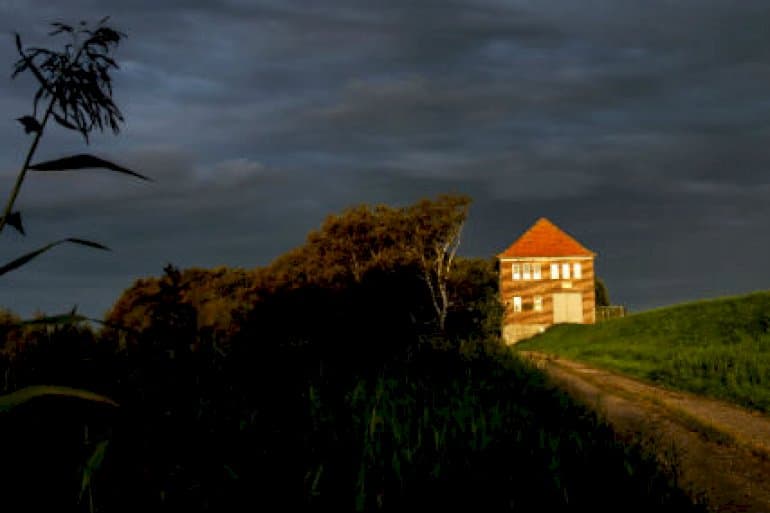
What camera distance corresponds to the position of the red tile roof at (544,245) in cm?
7344

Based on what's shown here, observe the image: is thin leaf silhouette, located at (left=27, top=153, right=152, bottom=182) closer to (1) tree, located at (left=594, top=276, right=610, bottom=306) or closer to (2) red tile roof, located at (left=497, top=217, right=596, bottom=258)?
(2) red tile roof, located at (left=497, top=217, right=596, bottom=258)

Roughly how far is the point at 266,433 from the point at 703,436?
8.88 meters

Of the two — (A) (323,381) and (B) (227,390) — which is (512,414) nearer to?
(A) (323,381)

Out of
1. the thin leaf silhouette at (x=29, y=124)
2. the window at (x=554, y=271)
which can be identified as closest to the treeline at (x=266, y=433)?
the thin leaf silhouette at (x=29, y=124)

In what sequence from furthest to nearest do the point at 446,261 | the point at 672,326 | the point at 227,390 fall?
the point at 446,261
the point at 672,326
the point at 227,390

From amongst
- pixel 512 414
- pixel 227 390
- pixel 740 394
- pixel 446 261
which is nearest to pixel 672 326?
pixel 446 261

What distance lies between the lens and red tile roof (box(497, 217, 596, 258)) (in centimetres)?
7344

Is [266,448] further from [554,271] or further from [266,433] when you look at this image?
[554,271]

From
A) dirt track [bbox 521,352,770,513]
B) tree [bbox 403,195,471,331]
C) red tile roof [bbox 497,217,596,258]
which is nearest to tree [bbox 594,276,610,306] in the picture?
red tile roof [bbox 497,217,596,258]

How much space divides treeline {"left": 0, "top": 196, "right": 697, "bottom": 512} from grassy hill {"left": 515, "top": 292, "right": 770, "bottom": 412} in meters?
11.2

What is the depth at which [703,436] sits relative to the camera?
11.9 m

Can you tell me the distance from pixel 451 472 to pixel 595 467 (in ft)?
5.03

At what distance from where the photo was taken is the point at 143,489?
401 centimetres

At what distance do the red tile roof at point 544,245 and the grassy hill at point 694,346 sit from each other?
48.0 feet
